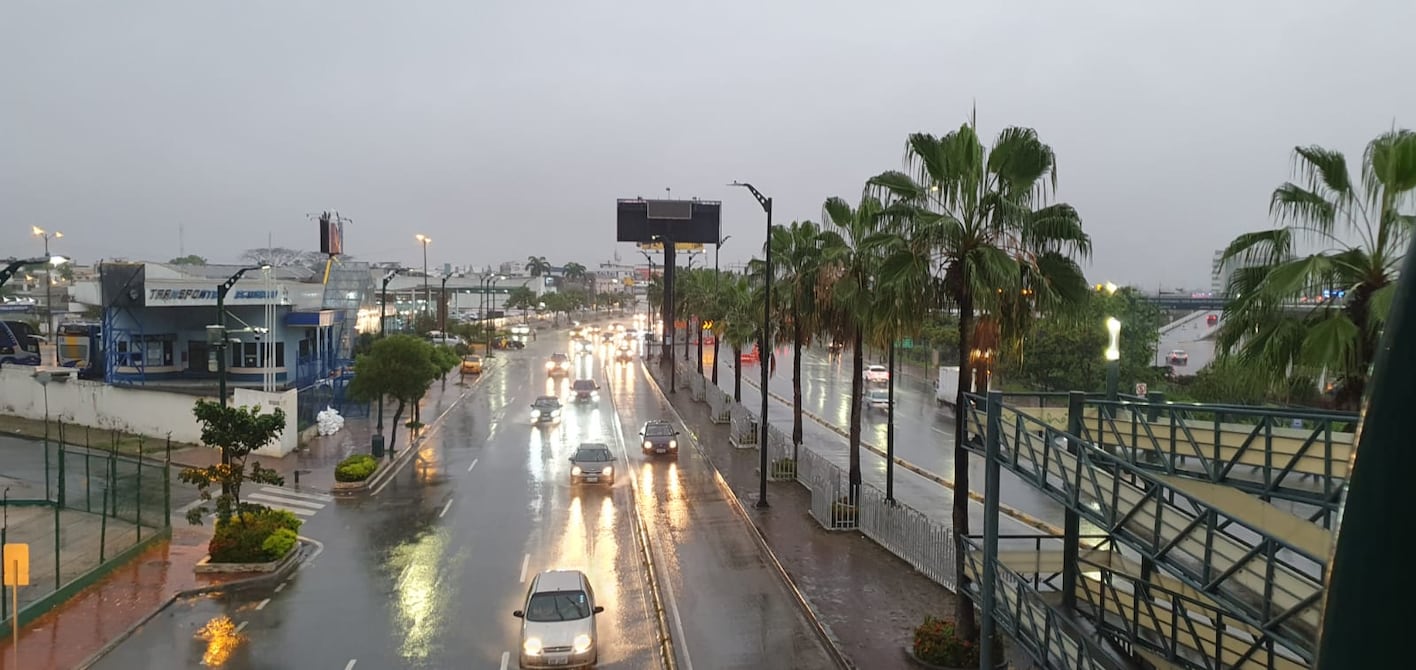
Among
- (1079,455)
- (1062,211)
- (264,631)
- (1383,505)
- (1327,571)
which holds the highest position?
(1062,211)

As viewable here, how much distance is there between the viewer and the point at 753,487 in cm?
2741

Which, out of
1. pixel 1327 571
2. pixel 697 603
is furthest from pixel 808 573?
pixel 1327 571

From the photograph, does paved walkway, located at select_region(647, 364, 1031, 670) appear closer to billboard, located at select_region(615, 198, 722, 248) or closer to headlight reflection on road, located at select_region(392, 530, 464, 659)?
headlight reflection on road, located at select_region(392, 530, 464, 659)

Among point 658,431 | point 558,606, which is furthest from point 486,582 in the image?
point 658,431

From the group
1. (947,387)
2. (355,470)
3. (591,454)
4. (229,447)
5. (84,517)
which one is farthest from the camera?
(947,387)

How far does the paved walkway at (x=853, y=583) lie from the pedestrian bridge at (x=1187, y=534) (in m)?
2.50

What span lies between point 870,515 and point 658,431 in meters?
13.0

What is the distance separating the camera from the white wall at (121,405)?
3269 cm

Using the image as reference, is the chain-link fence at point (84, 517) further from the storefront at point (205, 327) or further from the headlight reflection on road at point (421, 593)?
the storefront at point (205, 327)

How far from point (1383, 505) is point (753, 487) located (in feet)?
86.2

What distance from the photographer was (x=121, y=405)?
35.2 metres

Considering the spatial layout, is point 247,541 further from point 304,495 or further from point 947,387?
point 947,387

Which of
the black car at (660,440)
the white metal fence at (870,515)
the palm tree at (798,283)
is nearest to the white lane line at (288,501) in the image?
the black car at (660,440)

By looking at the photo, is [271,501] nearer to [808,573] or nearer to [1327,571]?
[808,573]
